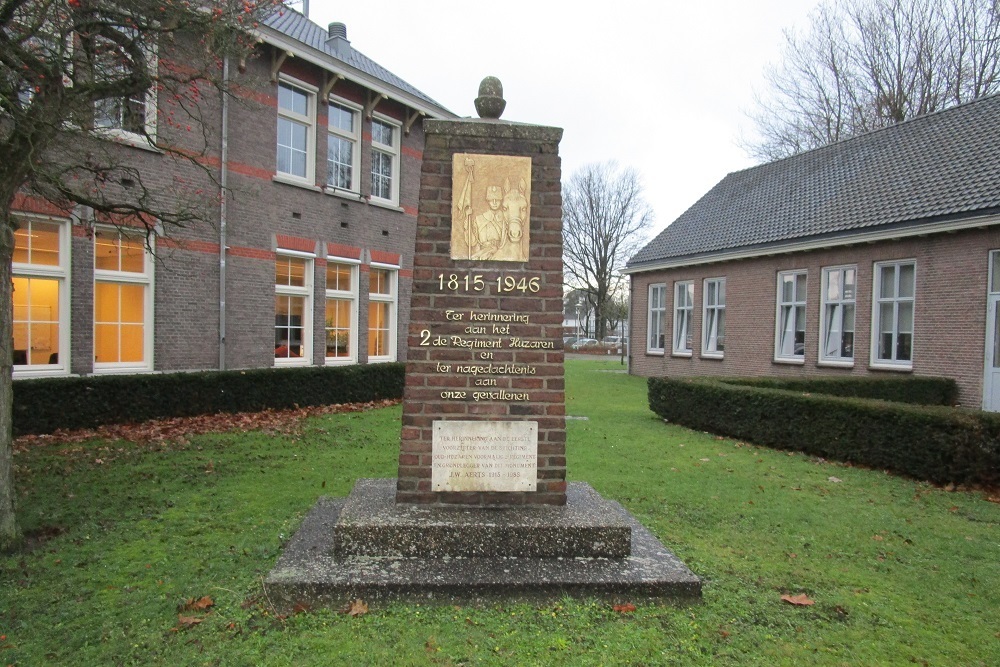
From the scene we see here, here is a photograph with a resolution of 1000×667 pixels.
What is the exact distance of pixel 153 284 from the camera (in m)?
11.7

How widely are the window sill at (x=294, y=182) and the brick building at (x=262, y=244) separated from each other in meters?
0.05

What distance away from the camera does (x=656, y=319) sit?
24000mm

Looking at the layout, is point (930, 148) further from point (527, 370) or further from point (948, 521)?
point (527, 370)

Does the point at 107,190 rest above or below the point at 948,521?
above

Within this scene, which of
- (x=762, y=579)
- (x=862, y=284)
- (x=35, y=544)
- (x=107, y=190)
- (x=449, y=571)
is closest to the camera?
(x=449, y=571)

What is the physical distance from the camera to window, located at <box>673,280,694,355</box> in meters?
22.1

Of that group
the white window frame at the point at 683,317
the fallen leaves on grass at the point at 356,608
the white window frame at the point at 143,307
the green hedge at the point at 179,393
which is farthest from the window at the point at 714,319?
the fallen leaves on grass at the point at 356,608

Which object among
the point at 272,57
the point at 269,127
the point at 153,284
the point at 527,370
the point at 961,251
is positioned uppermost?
the point at 272,57

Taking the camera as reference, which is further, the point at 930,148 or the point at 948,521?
the point at 930,148

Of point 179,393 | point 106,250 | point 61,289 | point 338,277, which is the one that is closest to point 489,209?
point 179,393

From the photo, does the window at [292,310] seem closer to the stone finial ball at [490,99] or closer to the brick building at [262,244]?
the brick building at [262,244]

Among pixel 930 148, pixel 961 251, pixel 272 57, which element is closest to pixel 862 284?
pixel 961 251

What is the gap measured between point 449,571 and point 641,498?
10.6ft

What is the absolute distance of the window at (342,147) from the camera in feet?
49.2
